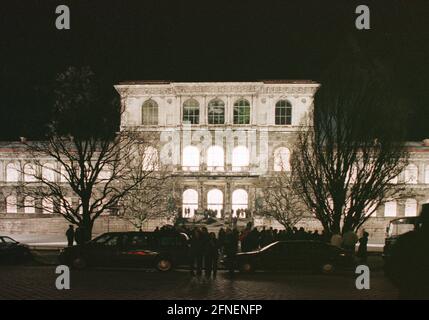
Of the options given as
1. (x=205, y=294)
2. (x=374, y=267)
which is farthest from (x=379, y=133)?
(x=205, y=294)

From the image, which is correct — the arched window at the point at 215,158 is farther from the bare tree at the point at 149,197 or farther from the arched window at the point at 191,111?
the bare tree at the point at 149,197

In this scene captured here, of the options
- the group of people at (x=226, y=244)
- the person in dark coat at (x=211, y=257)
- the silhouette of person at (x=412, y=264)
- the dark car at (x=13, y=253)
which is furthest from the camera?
the dark car at (x=13, y=253)

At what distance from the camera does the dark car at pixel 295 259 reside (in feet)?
70.2

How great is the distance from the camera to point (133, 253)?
21.9 m

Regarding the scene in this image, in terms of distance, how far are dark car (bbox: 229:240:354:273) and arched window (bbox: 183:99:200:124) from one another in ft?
150

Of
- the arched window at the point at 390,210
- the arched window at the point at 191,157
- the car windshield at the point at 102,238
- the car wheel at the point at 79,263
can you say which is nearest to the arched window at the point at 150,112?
the arched window at the point at 191,157

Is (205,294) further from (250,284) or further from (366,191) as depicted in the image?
(366,191)

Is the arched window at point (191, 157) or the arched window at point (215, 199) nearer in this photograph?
the arched window at point (215, 199)

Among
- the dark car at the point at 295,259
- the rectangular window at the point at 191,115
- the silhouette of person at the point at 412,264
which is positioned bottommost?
the dark car at the point at 295,259

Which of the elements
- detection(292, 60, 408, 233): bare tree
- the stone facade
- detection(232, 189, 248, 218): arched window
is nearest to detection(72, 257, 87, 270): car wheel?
detection(292, 60, 408, 233): bare tree

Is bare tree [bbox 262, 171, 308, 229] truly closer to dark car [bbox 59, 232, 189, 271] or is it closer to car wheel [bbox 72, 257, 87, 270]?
dark car [bbox 59, 232, 189, 271]

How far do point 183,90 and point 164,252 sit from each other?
45.9 m

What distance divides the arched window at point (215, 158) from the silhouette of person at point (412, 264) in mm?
57311

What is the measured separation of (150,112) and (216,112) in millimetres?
7997
